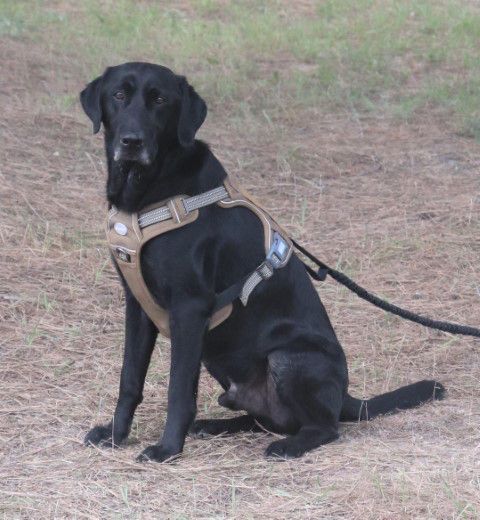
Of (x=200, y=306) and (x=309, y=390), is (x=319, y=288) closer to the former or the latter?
(x=309, y=390)

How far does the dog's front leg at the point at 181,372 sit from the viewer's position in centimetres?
360

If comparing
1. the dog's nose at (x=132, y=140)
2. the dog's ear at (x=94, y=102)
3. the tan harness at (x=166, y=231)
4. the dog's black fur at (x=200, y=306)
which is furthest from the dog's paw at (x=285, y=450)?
the dog's ear at (x=94, y=102)

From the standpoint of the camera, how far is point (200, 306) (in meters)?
3.60

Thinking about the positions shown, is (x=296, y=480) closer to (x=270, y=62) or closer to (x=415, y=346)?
(x=415, y=346)

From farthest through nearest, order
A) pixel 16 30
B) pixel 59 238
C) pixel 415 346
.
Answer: pixel 16 30, pixel 59 238, pixel 415 346

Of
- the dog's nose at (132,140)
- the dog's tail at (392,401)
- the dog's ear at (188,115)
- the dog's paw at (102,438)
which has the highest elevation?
the dog's ear at (188,115)

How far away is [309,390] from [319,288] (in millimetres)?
1809

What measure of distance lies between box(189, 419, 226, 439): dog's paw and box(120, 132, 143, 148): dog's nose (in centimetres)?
110

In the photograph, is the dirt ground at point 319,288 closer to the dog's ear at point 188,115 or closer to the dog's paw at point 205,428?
the dog's paw at point 205,428

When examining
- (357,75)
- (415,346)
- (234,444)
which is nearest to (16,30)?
(357,75)

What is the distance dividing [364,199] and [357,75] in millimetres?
2575

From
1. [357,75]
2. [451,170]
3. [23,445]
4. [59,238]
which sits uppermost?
[357,75]

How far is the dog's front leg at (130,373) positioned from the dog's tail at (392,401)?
78 cm

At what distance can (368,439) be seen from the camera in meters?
3.83
